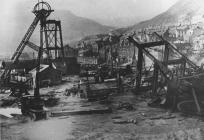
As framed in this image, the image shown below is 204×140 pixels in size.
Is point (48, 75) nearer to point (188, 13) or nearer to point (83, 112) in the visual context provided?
point (83, 112)

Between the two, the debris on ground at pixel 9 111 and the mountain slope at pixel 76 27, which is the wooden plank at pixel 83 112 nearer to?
the debris on ground at pixel 9 111

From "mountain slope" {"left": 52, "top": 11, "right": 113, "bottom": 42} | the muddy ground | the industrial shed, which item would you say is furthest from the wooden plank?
"mountain slope" {"left": 52, "top": 11, "right": 113, "bottom": 42}

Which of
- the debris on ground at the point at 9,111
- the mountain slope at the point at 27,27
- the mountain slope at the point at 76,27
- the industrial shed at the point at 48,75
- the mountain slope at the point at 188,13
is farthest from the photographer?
the mountain slope at the point at 76,27

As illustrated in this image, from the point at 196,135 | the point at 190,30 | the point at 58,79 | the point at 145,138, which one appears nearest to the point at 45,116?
the point at 145,138

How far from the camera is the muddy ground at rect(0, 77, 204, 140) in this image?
385 inches

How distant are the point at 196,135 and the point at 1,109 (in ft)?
34.9

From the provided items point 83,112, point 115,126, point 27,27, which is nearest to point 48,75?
point 83,112

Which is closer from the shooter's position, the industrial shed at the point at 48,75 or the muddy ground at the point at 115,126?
the muddy ground at the point at 115,126

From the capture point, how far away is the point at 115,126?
1105 centimetres

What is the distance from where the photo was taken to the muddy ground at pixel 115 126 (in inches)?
385

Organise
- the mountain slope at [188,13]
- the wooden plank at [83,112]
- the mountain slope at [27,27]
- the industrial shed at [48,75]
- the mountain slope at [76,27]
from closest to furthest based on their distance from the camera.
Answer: the wooden plank at [83,112] → the industrial shed at [48,75] → the mountain slope at [188,13] → the mountain slope at [27,27] → the mountain slope at [76,27]

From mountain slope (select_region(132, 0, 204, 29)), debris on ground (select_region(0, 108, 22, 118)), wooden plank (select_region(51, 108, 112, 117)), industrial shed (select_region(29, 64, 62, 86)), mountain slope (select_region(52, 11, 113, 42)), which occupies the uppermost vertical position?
A: mountain slope (select_region(52, 11, 113, 42))

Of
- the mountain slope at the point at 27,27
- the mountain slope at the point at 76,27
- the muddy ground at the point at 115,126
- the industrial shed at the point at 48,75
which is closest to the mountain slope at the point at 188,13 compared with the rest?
the industrial shed at the point at 48,75

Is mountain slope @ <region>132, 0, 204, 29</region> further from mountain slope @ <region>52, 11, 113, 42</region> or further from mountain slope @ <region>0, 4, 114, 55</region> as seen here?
mountain slope @ <region>52, 11, 113, 42</region>
